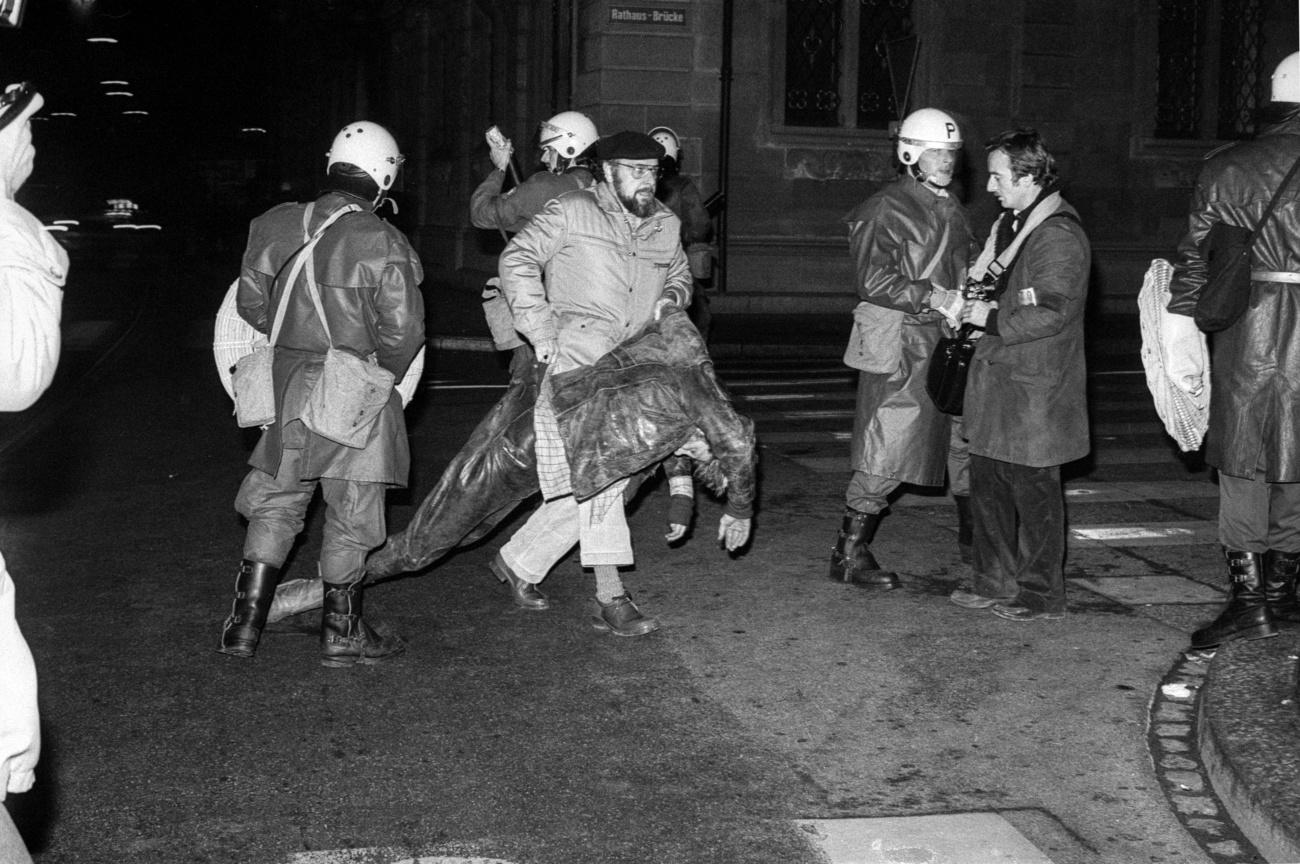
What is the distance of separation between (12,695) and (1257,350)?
14.2ft

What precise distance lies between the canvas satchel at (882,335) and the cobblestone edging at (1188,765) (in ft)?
5.32

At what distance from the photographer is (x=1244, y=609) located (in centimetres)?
566

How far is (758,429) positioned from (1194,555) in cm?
397

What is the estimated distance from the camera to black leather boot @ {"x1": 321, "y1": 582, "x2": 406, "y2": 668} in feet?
18.4

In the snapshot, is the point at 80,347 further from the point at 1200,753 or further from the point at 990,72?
the point at 1200,753

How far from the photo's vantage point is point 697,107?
2034 centimetres

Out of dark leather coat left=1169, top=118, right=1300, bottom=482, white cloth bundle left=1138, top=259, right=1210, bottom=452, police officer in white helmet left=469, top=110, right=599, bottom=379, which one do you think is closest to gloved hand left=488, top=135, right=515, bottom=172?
police officer in white helmet left=469, top=110, right=599, bottom=379

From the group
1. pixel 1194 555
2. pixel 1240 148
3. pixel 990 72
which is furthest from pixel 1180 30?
pixel 1240 148

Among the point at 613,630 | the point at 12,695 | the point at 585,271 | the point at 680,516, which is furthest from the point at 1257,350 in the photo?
the point at 12,695

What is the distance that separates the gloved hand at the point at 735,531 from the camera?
5789 millimetres

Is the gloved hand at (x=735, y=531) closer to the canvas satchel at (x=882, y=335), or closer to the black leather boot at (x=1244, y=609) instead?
the canvas satchel at (x=882, y=335)

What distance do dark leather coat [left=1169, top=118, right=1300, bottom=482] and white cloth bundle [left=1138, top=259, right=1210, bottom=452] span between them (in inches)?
2.8

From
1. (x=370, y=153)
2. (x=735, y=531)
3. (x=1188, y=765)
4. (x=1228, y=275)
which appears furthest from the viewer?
(x=735, y=531)

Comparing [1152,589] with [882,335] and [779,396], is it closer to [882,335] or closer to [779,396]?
[882,335]
